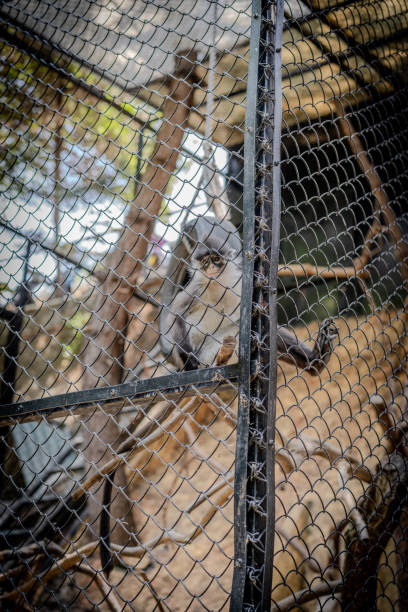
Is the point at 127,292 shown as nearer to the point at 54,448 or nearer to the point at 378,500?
the point at 54,448

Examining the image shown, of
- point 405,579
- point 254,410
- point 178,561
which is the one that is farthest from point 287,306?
point 254,410

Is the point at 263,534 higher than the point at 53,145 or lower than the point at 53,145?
lower

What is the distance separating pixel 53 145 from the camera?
140 inches

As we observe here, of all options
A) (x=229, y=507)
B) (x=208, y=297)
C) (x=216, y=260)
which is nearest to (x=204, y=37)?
(x=216, y=260)

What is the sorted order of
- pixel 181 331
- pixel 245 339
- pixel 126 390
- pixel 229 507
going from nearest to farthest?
pixel 245 339 → pixel 126 390 → pixel 181 331 → pixel 229 507

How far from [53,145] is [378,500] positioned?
9.76ft

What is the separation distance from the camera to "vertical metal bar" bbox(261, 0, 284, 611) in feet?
3.57

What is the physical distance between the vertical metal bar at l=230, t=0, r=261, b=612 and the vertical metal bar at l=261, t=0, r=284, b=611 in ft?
0.11

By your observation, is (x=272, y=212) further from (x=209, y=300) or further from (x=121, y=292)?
(x=121, y=292)

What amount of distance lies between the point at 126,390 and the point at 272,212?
60 cm

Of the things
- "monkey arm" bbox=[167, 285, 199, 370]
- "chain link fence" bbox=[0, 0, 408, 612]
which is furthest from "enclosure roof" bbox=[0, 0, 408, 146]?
"monkey arm" bbox=[167, 285, 199, 370]

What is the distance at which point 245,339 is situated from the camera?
3.84 ft

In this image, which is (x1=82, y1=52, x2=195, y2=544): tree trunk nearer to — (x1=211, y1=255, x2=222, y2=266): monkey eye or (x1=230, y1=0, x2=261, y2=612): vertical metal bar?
(x1=211, y1=255, x2=222, y2=266): monkey eye

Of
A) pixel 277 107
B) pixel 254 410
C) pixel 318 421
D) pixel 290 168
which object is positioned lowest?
pixel 254 410
